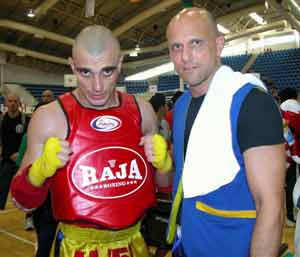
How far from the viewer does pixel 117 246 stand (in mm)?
1656

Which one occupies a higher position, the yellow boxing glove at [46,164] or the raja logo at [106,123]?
the raja logo at [106,123]

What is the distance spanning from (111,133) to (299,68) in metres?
15.2

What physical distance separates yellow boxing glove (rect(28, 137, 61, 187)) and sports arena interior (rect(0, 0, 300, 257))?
8.42 metres

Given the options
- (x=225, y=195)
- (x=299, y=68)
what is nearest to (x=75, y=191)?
(x=225, y=195)

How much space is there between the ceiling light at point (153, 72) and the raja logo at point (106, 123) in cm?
1911

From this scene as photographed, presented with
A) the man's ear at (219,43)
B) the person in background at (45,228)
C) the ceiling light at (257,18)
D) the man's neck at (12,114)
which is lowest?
the person in background at (45,228)

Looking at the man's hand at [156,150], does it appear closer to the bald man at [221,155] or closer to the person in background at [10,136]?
the bald man at [221,155]

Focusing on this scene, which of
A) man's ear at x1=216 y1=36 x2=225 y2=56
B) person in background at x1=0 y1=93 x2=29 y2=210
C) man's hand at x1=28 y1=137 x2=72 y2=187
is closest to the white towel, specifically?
man's ear at x1=216 y1=36 x2=225 y2=56

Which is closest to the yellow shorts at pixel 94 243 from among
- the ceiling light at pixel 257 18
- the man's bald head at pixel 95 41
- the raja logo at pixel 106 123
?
the raja logo at pixel 106 123

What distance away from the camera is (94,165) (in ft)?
5.15

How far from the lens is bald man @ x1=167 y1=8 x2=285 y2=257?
1284 mm

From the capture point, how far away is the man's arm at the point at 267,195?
1273 mm

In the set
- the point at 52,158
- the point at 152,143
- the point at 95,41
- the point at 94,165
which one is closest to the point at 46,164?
the point at 52,158

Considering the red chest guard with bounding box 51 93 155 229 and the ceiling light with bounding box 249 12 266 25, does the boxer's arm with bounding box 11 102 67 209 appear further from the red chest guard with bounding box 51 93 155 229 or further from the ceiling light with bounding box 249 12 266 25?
the ceiling light with bounding box 249 12 266 25
